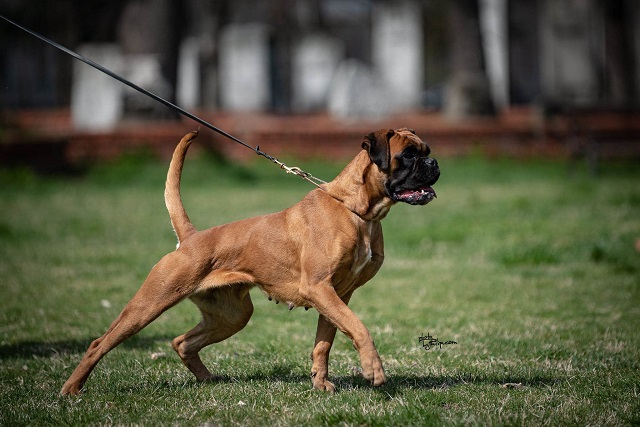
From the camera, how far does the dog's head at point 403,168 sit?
552cm

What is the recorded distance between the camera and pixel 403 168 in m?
5.55

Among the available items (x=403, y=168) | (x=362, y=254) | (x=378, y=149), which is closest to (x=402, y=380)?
(x=362, y=254)

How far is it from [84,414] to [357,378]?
177 centimetres

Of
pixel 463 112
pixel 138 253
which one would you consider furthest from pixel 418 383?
pixel 463 112

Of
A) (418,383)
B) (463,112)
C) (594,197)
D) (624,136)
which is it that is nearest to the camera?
(418,383)

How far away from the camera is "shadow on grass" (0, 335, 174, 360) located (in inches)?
275

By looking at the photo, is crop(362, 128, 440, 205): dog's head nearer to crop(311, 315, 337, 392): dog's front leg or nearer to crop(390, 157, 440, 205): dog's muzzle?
crop(390, 157, 440, 205): dog's muzzle

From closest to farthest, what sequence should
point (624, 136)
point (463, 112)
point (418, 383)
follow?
point (418, 383)
point (624, 136)
point (463, 112)

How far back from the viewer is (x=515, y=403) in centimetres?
526

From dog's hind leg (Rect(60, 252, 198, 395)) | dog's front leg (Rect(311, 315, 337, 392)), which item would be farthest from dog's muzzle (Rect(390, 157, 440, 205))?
dog's hind leg (Rect(60, 252, 198, 395))

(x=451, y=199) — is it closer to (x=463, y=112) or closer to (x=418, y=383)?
(x=463, y=112)

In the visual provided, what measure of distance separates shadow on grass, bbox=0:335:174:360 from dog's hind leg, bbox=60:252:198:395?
1.29 metres

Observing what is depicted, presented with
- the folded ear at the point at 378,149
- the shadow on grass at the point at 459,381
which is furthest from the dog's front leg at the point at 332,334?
the folded ear at the point at 378,149

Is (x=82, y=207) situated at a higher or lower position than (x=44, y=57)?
lower
